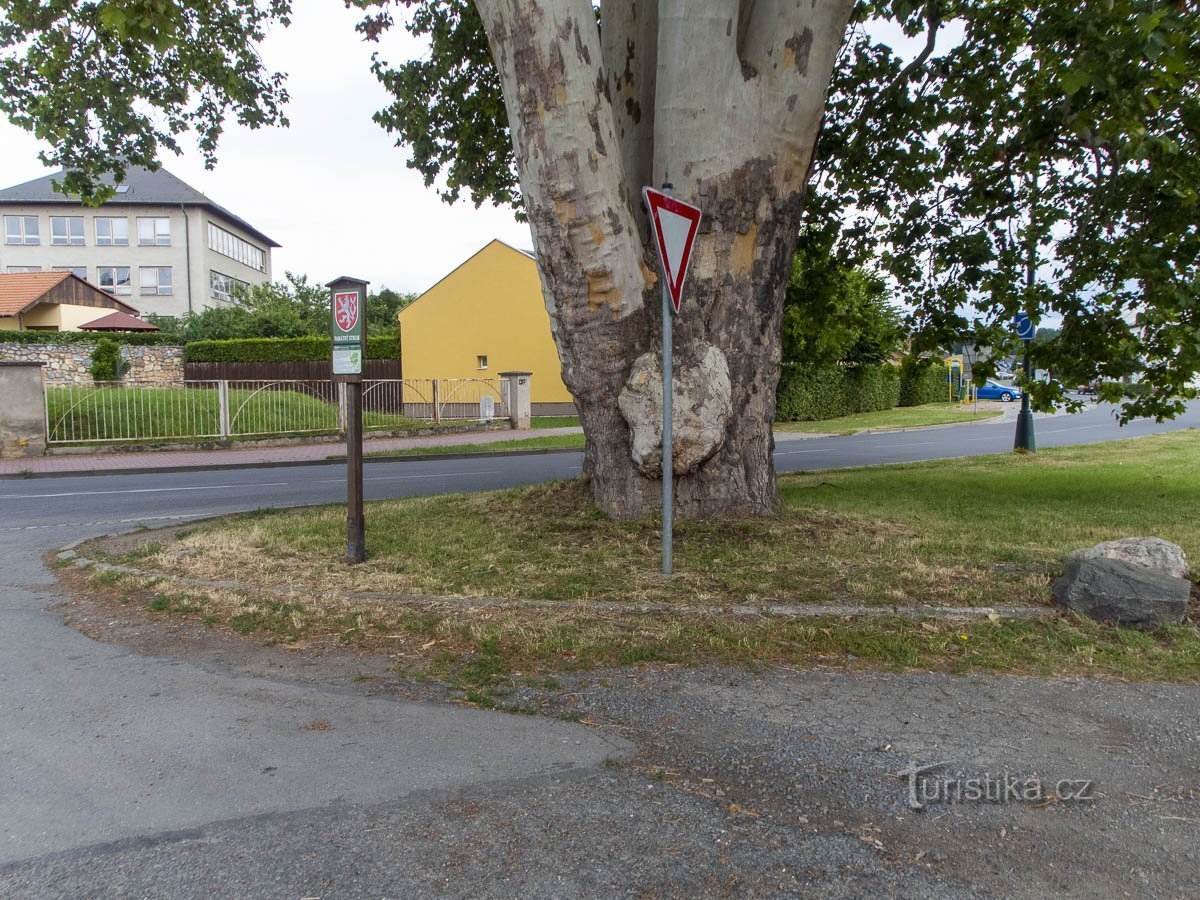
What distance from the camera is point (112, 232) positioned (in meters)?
57.4

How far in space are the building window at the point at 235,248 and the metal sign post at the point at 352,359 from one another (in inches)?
2295

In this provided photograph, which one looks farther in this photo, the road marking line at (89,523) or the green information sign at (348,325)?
the road marking line at (89,523)

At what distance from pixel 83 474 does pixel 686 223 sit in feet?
47.7

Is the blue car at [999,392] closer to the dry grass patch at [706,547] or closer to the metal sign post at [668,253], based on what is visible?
the dry grass patch at [706,547]

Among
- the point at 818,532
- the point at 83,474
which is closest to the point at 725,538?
the point at 818,532

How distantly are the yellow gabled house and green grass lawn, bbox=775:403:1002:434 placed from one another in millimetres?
9254

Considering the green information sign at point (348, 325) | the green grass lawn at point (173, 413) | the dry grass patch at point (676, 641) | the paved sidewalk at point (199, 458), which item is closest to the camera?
the dry grass patch at point (676, 641)

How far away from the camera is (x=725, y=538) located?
7039mm

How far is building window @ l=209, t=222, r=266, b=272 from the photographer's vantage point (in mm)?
59594

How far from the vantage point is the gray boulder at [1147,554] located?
5.14m

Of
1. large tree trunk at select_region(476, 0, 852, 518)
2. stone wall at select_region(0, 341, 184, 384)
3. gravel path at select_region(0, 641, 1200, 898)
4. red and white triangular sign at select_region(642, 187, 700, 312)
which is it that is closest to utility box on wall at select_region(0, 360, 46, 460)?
stone wall at select_region(0, 341, 184, 384)

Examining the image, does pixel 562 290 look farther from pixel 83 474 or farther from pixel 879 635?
pixel 83 474

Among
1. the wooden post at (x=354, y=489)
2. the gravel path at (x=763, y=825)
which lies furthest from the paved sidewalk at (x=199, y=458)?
the gravel path at (x=763, y=825)

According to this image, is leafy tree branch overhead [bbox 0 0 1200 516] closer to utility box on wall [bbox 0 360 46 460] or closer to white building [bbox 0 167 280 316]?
utility box on wall [bbox 0 360 46 460]
